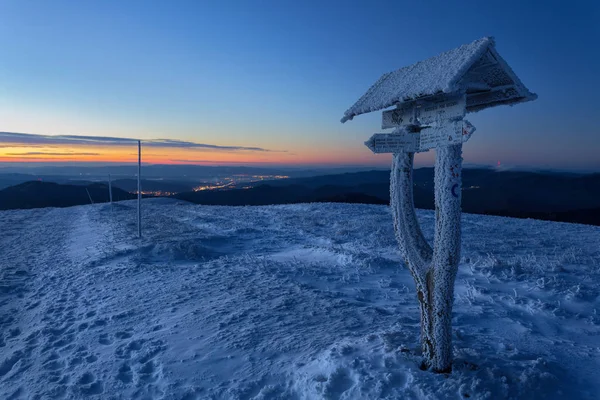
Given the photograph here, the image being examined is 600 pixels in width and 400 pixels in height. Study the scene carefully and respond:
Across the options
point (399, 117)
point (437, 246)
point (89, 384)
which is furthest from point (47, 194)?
point (437, 246)

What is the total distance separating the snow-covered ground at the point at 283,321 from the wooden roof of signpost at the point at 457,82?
356 cm

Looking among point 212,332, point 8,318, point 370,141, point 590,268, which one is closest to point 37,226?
point 8,318

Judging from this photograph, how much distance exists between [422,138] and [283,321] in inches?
174

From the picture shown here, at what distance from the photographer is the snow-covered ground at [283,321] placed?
183 inches

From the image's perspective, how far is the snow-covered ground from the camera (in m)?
4.66

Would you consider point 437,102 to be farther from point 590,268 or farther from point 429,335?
point 590,268

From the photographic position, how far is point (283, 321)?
686 centimetres

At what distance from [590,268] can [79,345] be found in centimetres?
1312

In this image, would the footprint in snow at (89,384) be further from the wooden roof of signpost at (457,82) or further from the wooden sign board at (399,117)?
the wooden sign board at (399,117)

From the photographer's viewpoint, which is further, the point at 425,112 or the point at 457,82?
the point at 425,112

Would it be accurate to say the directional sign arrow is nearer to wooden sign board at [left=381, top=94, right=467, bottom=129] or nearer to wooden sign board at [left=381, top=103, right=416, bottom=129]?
wooden sign board at [left=381, top=94, right=467, bottom=129]

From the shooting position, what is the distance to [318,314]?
7.21 metres

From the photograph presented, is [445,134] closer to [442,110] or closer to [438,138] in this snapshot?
[438,138]

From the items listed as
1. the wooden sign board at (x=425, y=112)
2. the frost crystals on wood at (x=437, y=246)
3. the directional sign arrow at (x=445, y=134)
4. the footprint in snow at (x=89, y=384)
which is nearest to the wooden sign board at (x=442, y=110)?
the wooden sign board at (x=425, y=112)
